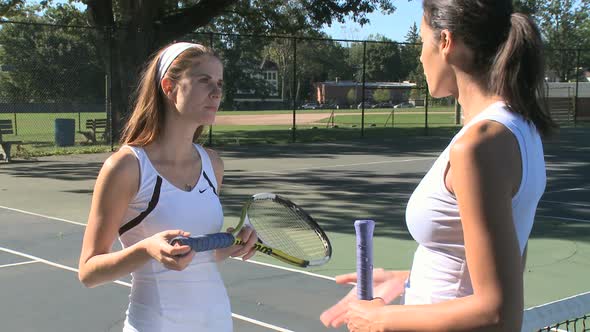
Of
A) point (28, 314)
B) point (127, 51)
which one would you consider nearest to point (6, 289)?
point (28, 314)

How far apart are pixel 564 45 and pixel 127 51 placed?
150ft

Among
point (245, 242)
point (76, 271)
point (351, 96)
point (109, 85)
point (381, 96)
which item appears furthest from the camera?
point (381, 96)

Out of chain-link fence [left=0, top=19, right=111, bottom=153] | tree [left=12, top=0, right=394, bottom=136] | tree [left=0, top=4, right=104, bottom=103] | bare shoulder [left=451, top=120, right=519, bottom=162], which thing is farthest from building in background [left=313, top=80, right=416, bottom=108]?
bare shoulder [left=451, top=120, right=519, bottom=162]

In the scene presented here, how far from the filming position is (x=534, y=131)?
1696mm

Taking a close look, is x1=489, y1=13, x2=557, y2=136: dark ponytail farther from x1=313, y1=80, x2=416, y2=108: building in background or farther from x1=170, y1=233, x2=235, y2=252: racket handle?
x1=313, y1=80, x2=416, y2=108: building in background

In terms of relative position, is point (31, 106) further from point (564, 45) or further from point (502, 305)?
point (502, 305)

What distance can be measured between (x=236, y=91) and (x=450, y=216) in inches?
2851

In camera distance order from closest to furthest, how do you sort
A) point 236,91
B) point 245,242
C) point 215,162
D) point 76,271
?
point 245,242, point 215,162, point 76,271, point 236,91

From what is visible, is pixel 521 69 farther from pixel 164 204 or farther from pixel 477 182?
pixel 164 204

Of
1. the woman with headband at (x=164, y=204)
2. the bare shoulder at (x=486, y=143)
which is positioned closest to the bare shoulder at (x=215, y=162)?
the woman with headband at (x=164, y=204)

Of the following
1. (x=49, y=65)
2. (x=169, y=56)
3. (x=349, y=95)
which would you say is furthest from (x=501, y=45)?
(x=349, y=95)

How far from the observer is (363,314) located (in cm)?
167

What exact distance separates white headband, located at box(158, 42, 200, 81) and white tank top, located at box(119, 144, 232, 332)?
31cm

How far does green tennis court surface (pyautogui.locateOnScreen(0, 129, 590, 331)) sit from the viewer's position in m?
5.32
